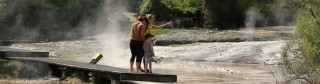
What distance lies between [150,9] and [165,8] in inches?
101

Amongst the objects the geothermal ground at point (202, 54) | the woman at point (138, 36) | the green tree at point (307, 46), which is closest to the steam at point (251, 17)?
the geothermal ground at point (202, 54)

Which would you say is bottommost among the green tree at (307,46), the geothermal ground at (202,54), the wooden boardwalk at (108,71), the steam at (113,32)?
the steam at (113,32)

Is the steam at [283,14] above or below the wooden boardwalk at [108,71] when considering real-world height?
below

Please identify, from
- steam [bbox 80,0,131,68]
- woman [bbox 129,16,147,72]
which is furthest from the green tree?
steam [bbox 80,0,131,68]

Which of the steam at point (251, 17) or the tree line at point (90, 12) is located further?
the steam at point (251, 17)

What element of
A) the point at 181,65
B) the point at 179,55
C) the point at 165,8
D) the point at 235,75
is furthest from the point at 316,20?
the point at 165,8

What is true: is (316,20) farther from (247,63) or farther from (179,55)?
(179,55)

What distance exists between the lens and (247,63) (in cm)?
3152

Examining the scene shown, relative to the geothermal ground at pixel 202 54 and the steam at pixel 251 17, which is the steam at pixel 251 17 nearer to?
the steam at pixel 251 17

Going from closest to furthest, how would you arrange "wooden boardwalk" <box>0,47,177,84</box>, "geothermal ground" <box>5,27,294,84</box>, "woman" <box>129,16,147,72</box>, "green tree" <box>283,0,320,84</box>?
"woman" <box>129,16,147,72</box>, "wooden boardwalk" <box>0,47,177,84</box>, "green tree" <box>283,0,320,84</box>, "geothermal ground" <box>5,27,294,84</box>

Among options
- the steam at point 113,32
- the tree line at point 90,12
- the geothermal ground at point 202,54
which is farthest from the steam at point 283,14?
the steam at point 113,32

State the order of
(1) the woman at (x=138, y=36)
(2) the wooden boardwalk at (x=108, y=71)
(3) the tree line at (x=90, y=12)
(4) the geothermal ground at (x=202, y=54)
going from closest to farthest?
(1) the woman at (x=138, y=36), (2) the wooden boardwalk at (x=108, y=71), (4) the geothermal ground at (x=202, y=54), (3) the tree line at (x=90, y=12)

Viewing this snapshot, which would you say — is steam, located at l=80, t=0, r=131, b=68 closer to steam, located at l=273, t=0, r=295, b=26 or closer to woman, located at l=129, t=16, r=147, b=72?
woman, located at l=129, t=16, r=147, b=72

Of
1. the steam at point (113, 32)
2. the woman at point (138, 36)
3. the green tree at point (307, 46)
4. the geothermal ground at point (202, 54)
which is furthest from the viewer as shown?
the steam at point (113, 32)
